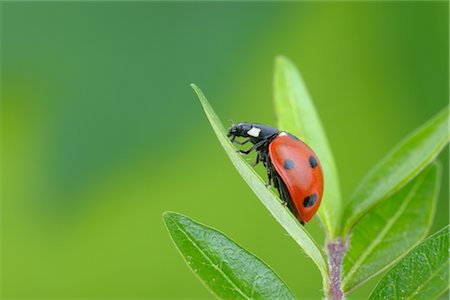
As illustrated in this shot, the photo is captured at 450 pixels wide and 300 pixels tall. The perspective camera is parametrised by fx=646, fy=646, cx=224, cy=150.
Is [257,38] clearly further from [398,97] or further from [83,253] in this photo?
[83,253]

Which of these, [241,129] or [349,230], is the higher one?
[241,129]

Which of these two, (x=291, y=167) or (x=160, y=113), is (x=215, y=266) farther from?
(x=160, y=113)

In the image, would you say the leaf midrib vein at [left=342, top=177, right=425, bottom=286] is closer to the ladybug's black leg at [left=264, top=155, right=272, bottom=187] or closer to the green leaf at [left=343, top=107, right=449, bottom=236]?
the green leaf at [left=343, top=107, right=449, bottom=236]

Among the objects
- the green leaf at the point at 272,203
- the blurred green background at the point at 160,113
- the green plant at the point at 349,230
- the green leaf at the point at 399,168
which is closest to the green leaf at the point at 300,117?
the green plant at the point at 349,230

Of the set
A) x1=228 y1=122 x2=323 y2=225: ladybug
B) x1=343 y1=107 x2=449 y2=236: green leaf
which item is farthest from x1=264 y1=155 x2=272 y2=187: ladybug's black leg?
x1=343 y1=107 x2=449 y2=236: green leaf

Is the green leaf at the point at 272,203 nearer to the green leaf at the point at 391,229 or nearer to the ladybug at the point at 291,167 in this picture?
the green leaf at the point at 391,229

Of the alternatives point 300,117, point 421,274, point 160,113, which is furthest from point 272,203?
point 160,113

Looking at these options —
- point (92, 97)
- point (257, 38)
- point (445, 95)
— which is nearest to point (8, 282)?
point (92, 97)
